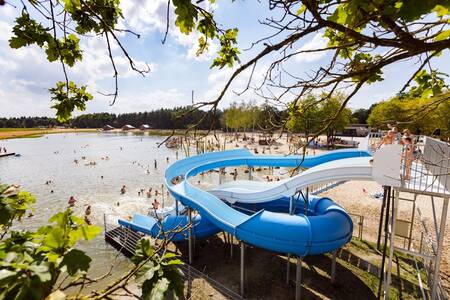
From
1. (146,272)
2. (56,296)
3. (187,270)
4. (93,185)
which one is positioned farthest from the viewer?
(93,185)

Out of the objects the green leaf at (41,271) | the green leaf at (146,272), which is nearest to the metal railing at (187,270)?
the green leaf at (146,272)

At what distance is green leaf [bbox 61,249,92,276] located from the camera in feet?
3.60

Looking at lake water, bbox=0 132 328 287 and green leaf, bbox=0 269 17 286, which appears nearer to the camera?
green leaf, bbox=0 269 17 286

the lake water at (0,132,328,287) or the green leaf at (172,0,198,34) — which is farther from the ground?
the green leaf at (172,0,198,34)

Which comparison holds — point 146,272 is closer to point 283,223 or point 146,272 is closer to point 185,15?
point 185,15

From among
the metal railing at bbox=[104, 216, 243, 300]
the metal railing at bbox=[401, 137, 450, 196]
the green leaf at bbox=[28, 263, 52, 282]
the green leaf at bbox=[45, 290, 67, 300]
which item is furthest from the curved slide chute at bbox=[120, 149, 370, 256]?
the green leaf at bbox=[28, 263, 52, 282]

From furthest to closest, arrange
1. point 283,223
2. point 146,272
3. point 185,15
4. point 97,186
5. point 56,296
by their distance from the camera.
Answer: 1. point 97,186
2. point 283,223
3. point 185,15
4. point 146,272
5. point 56,296

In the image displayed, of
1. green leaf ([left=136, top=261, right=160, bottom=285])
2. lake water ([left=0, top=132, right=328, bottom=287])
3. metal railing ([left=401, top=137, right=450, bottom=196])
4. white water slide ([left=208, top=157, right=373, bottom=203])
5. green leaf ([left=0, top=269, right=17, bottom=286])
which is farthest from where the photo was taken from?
lake water ([left=0, top=132, right=328, bottom=287])

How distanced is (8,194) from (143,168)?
37.2m

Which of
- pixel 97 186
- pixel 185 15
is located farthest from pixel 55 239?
pixel 97 186

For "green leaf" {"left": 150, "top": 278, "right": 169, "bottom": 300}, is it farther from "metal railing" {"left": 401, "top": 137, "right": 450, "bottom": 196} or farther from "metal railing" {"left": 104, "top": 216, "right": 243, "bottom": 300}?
"metal railing" {"left": 401, "top": 137, "right": 450, "bottom": 196}

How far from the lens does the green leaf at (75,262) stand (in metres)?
1.10

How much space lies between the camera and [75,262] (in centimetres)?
111

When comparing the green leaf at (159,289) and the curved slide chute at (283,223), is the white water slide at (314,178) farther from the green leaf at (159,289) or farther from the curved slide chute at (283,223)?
the green leaf at (159,289)
